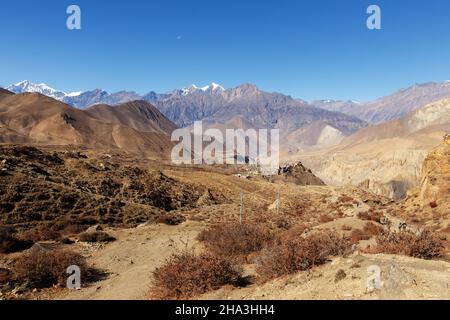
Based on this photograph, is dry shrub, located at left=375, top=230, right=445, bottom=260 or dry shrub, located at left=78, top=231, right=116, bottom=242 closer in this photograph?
dry shrub, located at left=375, top=230, right=445, bottom=260

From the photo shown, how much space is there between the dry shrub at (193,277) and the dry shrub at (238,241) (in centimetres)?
472

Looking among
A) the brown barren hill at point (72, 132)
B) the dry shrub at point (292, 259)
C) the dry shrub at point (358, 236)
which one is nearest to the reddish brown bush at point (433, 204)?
the dry shrub at point (358, 236)

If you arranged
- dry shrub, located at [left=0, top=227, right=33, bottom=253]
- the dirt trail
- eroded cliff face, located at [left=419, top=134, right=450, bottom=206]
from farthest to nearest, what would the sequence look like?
eroded cliff face, located at [left=419, top=134, right=450, bottom=206]
dry shrub, located at [left=0, top=227, right=33, bottom=253]
the dirt trail

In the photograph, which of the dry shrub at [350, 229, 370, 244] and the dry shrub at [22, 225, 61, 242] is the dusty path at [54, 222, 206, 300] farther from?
the dry shrub at [350, 229, 370, 244]

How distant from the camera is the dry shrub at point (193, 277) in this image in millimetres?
11422

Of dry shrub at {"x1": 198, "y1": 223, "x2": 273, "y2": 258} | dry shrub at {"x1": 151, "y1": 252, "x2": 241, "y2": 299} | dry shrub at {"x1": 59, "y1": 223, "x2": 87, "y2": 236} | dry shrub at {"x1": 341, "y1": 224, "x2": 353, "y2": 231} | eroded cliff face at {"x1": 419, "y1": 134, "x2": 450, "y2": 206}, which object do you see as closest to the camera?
dry shrub at {"x1": 151, "y1": 252, "x2": 241, "y2": 299}

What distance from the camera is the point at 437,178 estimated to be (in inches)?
1276

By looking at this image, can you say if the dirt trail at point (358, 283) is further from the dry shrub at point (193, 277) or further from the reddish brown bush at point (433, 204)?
the reddish brown bush at point (433, 204)

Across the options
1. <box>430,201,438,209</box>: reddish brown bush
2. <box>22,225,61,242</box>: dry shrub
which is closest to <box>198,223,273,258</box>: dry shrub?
<box>22,225,61,242</box>: dry shrub

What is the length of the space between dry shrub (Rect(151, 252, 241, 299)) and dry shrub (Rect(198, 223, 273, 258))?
4.72 metres

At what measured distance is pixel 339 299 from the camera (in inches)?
353

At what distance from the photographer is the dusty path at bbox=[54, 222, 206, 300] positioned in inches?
525
